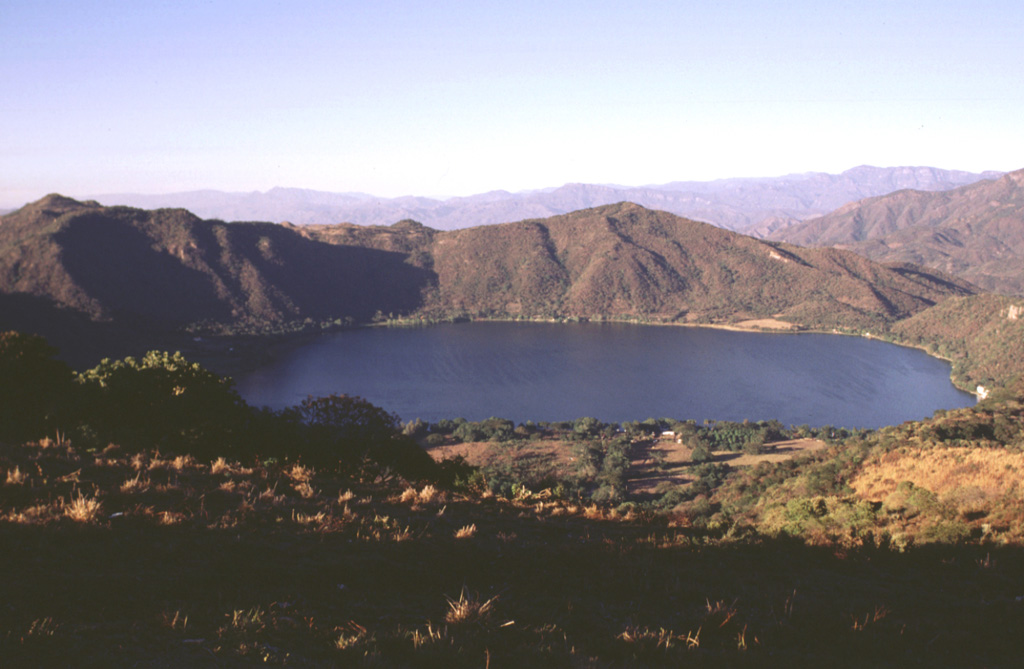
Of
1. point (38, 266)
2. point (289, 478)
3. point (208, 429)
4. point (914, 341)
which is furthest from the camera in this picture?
point (914, 341)

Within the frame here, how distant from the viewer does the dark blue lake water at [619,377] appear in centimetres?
10231

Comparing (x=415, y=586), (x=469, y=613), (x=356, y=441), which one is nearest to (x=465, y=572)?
(x=415, y=586)

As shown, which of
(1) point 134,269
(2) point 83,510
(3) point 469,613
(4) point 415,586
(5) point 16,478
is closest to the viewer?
(3) point 469,613

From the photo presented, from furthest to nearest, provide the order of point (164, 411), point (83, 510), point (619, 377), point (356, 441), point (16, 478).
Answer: point (619, 377), point (356, 441), point (164, 411), point (16, 478), point (83, 510)

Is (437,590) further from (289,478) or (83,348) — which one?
(83,348)

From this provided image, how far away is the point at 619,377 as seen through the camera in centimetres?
12612

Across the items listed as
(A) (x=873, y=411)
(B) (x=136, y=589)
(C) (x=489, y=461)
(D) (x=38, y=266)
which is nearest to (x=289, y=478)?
(B) (x=136, y=589)

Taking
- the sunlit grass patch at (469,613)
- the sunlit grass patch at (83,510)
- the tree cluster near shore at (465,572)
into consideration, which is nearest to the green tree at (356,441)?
the tree cluster near shore at (465,572)

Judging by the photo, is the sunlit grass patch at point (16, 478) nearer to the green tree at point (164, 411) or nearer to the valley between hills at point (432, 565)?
the valley between hills at point (432, 565)

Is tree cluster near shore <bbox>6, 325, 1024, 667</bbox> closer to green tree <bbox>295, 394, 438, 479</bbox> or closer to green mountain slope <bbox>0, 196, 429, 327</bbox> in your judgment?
green tree <bbox>295, 394, 438, 479</bbox>

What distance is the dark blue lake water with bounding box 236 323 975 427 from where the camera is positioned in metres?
102

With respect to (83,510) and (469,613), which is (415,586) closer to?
(469,613)

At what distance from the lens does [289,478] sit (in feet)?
40.0

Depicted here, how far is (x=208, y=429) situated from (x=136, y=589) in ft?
58.8
